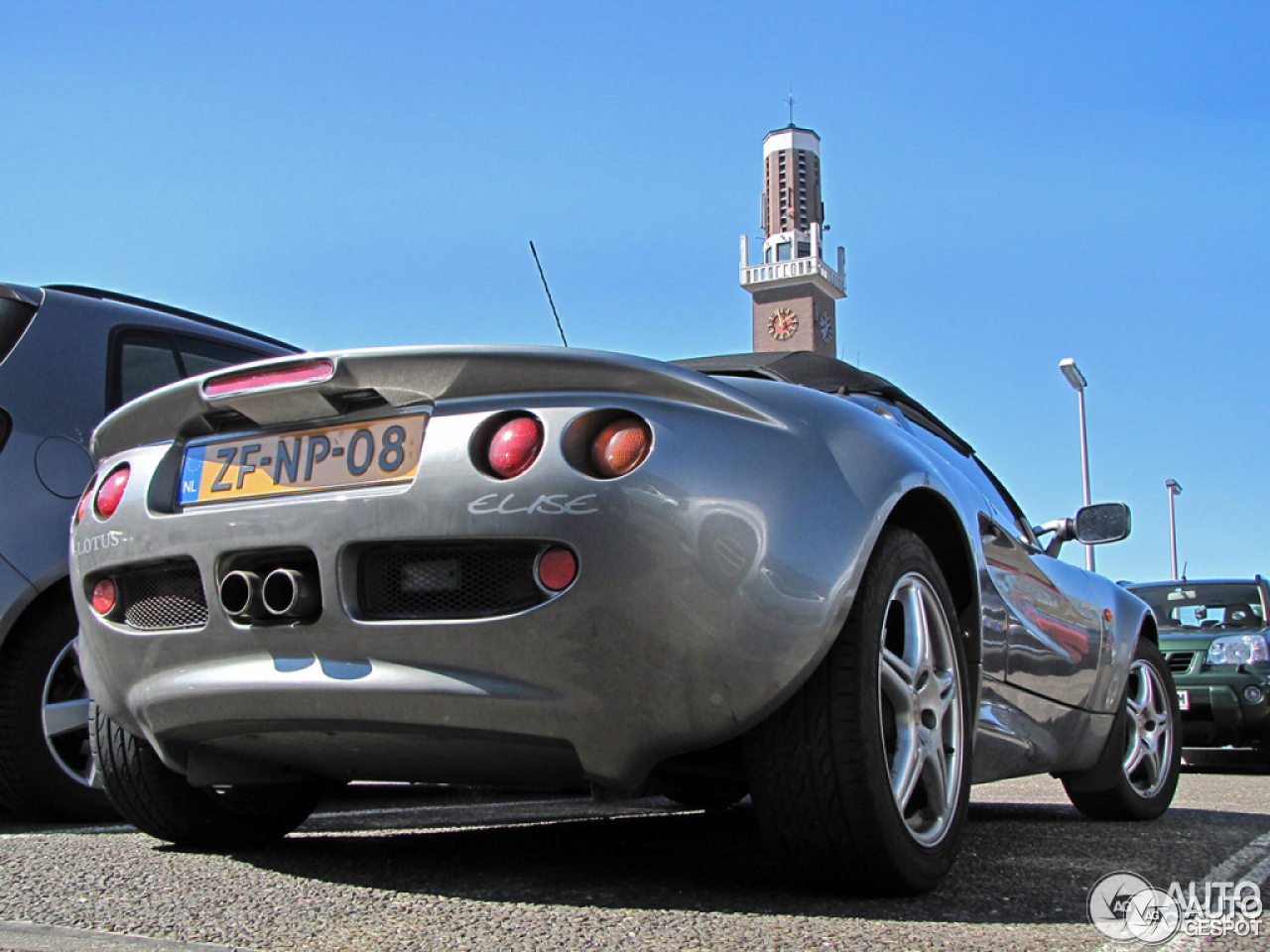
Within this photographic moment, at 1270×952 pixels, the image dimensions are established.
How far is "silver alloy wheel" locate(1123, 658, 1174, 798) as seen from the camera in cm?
483

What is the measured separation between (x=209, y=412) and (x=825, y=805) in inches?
59.3

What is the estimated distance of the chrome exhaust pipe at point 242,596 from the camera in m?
2.54

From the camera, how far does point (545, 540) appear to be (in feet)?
7.62

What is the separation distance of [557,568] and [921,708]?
937 millimetres

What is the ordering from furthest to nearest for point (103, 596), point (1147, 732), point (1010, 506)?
point (1147, 732) → point (1010, 506) → point (103, 596)

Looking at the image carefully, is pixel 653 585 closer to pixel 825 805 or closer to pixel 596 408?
pixel 596 408

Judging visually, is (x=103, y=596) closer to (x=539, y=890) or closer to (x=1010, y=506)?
(x=539, y=890)

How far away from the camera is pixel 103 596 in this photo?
287cm

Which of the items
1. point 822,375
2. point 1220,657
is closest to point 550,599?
point 822,375

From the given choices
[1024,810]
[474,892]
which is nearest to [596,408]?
[474,892]

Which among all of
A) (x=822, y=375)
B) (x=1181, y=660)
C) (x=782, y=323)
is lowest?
(x=1181, y=660)

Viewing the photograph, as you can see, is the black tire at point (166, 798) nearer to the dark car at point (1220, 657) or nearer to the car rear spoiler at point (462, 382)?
the car rear spoiler at point (462, 382)

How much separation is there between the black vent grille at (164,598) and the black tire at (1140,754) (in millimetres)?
3101

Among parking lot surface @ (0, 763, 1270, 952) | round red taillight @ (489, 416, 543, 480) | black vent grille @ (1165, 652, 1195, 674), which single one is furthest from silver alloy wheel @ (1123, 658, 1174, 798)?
black vent grille @ (1165, 652, 1195, 674)
